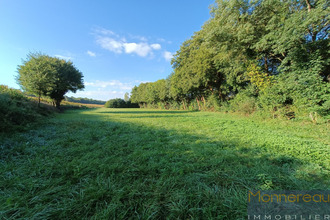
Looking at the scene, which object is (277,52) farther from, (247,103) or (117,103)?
(117,103)

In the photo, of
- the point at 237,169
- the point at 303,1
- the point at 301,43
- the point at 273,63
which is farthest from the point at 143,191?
the point at 273,63

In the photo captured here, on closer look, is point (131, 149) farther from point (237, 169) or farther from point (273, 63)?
point (273, 63)

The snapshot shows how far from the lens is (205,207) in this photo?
4.48 ft

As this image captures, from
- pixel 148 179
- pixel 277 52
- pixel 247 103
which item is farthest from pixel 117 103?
pixel 148 179

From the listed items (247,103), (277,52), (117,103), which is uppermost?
(277,52)

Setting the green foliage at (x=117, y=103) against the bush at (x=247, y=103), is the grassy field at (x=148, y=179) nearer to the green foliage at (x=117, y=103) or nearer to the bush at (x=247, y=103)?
the bush at (x=247, y=103)

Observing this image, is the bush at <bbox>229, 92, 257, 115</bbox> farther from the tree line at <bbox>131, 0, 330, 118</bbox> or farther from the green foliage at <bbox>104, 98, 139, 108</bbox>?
the green foliage at <bbox>104, 98, 139, 108</bbox>

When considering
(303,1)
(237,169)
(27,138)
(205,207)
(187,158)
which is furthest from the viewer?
(303,1)

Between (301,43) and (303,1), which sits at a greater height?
(303,1)

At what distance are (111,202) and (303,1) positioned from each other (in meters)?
11.7

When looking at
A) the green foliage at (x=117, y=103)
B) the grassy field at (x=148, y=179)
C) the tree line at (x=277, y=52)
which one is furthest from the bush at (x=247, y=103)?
the green foliage at (x=117, y=103)

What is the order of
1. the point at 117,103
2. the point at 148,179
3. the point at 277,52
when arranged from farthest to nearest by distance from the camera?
the point at 117,103 < the point at 277,52 < the point at 148,179

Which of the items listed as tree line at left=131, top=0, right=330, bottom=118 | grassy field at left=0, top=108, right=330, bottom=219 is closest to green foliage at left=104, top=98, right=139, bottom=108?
tree line at left=131, top=0, right=330, bottom=118

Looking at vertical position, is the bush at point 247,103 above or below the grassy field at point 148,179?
above
